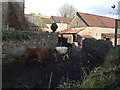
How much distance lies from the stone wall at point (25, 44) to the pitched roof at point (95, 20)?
70.5 feet

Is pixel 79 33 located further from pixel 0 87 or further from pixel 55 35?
pixel 0 87

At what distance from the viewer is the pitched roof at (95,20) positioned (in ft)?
103

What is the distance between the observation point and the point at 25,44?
28.9 ft

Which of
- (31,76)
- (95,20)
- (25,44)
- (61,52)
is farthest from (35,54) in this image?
(95,20)

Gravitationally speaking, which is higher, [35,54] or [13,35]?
[13,35]

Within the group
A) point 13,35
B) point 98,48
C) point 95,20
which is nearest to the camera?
point 13,35

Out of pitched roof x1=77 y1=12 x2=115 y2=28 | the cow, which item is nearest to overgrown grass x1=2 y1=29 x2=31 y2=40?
the cow

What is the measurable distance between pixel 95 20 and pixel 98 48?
2363cm

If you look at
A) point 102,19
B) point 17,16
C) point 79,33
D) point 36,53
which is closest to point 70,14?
point 102,19

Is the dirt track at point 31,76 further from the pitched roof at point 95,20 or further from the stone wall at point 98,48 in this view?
the pitched roof at point 95,20

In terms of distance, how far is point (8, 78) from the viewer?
593cm

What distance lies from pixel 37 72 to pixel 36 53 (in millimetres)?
1944

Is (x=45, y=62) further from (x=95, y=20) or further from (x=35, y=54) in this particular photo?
(x=95, y=20)

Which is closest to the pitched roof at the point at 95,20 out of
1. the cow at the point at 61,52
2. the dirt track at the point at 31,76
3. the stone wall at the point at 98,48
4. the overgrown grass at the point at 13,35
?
the stone wall at the point at 98,48
